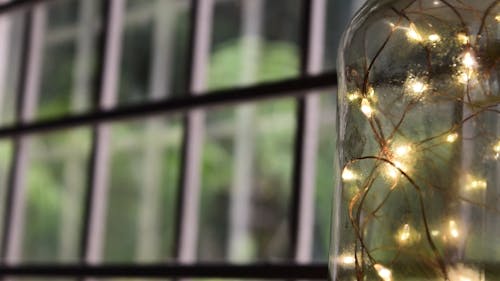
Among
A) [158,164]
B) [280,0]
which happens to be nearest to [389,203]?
[280,0]

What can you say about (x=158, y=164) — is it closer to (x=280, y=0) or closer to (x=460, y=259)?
(x=280, y=0)

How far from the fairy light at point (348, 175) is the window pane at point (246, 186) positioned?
25.3ft

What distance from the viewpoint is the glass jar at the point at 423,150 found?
0.67m

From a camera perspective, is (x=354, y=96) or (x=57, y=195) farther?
(x=57, y=195)

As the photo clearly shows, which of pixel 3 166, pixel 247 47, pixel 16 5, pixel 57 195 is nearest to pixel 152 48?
pixel 247 47

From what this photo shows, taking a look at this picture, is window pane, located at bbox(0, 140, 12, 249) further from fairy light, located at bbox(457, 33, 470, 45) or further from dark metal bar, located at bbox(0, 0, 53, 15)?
fairy light, located at bbox(457, 33, 470, 45)

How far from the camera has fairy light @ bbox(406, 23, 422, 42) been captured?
0.73m

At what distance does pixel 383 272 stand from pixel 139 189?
8530 mm

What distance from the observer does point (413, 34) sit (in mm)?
740

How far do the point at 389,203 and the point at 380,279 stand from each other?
0.19 ft

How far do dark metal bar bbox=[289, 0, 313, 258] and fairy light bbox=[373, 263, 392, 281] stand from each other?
523 millimetres

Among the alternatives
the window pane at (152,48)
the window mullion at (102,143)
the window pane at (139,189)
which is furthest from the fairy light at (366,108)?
the window pane at (139,189)

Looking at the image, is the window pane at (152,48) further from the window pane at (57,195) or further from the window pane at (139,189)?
the window pane at (57,195)

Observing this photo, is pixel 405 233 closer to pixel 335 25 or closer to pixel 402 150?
pixel 402 150
